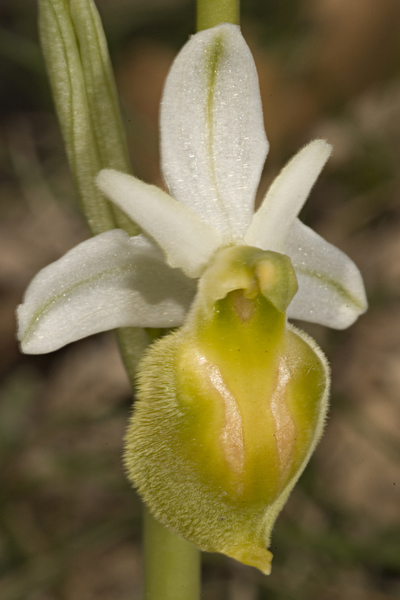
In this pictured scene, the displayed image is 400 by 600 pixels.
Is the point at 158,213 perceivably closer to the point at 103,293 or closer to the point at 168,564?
the point at 103,293

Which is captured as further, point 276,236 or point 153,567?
point 153,567

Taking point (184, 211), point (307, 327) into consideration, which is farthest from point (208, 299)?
point (307, 327)

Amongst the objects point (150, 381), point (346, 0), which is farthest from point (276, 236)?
point (346, 0)

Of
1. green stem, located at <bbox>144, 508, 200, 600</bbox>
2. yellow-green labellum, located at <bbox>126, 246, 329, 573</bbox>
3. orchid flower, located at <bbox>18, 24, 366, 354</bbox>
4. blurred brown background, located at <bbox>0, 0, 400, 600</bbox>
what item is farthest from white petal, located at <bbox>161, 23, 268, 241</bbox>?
blurred brown background, located at <bbox>0, 0, 400, 600</bbox>

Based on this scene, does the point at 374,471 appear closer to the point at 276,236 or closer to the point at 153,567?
the point at 153,567

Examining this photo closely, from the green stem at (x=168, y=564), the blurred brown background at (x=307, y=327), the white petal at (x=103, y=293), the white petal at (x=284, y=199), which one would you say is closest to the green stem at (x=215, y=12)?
the white petal at (x=284, y=199)

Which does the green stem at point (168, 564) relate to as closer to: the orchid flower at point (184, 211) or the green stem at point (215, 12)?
the orchid flower at point (184, 211)

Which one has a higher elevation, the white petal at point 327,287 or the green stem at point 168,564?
the white petal at point 327,287
